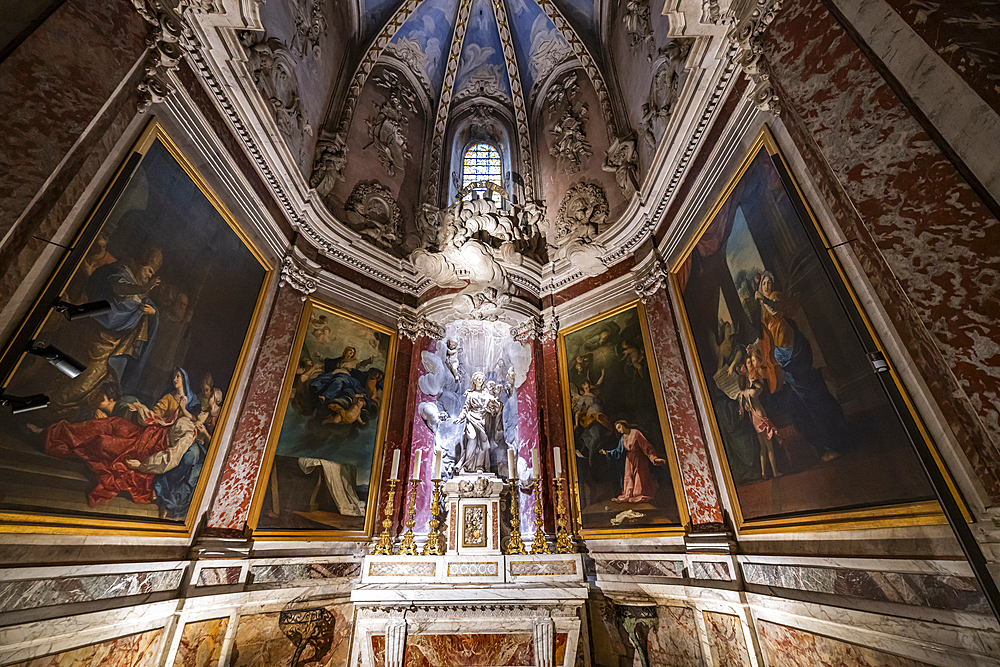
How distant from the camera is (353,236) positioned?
26.5 ft

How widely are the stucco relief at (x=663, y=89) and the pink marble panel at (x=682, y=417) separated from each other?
109 inches

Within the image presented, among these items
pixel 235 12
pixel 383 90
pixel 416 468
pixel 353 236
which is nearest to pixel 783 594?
pixel 416 468

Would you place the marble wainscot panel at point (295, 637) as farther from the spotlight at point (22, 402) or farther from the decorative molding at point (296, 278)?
the decorative molding at point (296, 278)

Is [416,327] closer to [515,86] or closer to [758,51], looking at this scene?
[758,51]

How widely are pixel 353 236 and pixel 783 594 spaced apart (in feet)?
26.7

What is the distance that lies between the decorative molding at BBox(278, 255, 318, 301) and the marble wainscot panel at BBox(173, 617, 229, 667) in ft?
15.0

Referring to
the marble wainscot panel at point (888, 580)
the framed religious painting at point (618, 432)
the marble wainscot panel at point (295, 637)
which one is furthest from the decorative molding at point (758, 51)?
the marble wainscot panel at point (295, 637)

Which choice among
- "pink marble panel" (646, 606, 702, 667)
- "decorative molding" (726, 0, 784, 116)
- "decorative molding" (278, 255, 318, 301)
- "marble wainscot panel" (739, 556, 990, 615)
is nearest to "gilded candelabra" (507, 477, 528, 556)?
"pink marble panel" (646, 606, 702, 667)

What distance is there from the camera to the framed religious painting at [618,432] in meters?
6.25

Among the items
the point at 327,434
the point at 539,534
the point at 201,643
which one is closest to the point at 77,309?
the point at 201,643

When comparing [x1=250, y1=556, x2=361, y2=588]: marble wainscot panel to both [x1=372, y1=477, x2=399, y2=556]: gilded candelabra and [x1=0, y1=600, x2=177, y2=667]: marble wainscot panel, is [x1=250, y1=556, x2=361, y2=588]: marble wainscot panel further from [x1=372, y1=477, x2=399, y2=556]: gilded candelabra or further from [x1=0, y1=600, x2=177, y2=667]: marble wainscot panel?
[x1=0, y1=600, x2=177, y2=667]: marble wainscot panel

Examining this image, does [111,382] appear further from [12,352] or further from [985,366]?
[985,366]

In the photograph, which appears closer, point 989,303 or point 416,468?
point 989,303

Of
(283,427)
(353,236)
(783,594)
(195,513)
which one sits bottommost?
(783,594)
